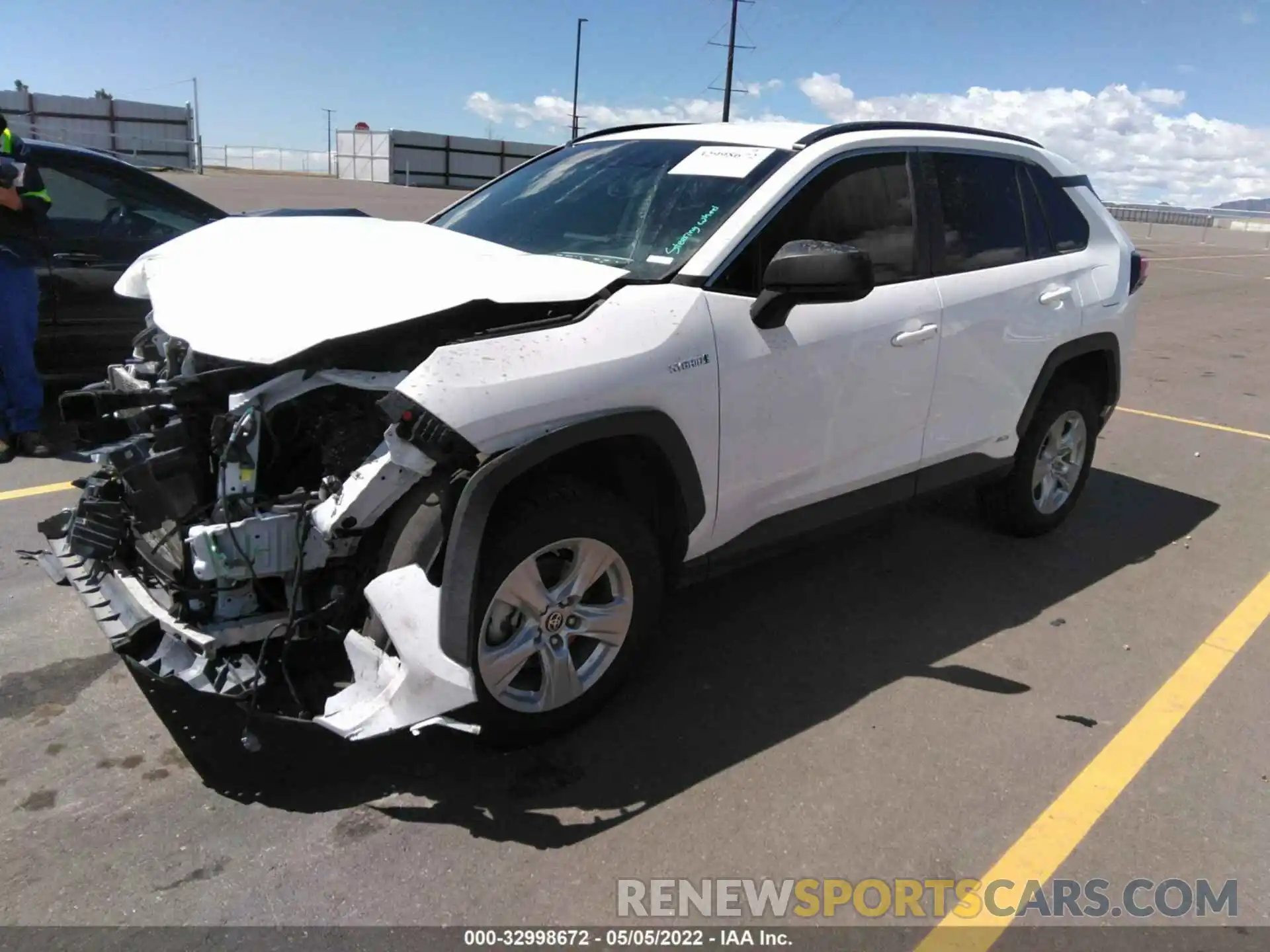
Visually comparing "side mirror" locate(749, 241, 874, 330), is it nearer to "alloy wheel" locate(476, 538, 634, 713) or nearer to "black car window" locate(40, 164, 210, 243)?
"alloy wheel" locate(476, 538, 634, 713)

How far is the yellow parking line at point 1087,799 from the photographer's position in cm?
253

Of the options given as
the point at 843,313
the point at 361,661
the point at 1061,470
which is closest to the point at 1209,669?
the point at 1061,470

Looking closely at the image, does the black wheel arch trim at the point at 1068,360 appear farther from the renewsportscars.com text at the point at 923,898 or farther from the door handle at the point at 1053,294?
the renewsportscars.com text at the point at 923,898

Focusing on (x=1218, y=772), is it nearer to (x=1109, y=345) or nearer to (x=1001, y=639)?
(x=1001, y=639)

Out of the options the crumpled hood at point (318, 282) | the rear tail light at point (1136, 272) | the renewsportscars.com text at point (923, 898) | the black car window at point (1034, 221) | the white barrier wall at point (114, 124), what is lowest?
the renewsportscars.com text at point (923, 898)

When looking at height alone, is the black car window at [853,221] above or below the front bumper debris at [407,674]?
above

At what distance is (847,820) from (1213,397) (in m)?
7.85

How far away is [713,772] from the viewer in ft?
10.0

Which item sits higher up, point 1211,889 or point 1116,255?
point 1116,255

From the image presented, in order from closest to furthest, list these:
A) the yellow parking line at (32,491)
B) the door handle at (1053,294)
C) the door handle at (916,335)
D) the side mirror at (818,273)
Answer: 1. the side mirror at (818,273)
2. the door handle at (916,335)
3. the door handle at (1053,294)
4. the yellow parking line at (32,491)

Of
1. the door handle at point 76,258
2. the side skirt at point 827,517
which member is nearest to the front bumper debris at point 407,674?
the side skirt at point 827,517

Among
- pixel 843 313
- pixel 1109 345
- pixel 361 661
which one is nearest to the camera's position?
pixel 361 661

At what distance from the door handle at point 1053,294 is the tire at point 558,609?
8.05 ft

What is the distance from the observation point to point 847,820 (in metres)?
2.88
